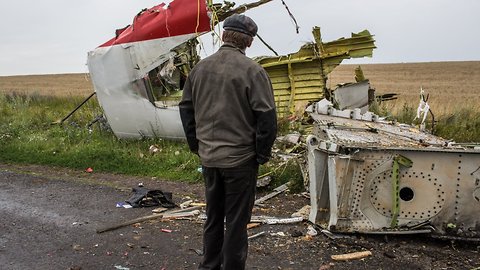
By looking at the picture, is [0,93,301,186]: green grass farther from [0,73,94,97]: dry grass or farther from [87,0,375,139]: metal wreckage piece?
[0,73,94,97]: dry grass

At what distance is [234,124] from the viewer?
3.48 meters

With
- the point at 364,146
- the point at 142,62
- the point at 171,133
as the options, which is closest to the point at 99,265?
the point at 364,146

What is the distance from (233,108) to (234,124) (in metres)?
0.11

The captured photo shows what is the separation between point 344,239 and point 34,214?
3.87 m

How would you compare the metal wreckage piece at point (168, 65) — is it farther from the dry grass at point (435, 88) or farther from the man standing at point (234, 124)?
the man standing at point (234, 124)

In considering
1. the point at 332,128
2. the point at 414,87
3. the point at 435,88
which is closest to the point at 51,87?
the point at 414,87

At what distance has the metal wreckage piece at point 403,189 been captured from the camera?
4.75 m

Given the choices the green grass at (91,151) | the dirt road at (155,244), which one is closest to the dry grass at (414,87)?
the green grass at (91,151)

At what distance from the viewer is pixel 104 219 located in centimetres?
593

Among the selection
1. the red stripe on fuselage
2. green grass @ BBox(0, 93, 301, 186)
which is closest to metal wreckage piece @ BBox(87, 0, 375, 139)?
the red stripe on fuselage

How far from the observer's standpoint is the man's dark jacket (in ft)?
11.3

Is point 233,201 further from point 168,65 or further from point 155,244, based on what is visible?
point 168,65

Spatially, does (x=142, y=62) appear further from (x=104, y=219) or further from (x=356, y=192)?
(x=356, y=192)

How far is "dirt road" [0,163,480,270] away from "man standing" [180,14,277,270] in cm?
99
